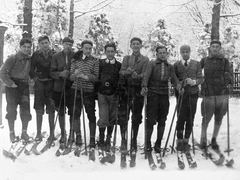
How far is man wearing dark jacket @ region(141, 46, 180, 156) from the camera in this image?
461 cm

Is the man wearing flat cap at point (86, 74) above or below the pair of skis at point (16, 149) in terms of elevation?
above

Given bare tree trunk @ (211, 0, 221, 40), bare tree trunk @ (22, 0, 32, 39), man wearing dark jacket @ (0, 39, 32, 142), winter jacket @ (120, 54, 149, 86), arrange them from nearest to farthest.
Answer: winter jacket @ (120, 54, 149, 86)
man wearing dark jacket @ (0, 39, 32, 142)
bare tree trunk @ (211, 0, 221, 40)
bare tree trunk @ (22, 0, 32, 39)

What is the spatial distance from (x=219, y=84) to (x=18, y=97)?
157 inches

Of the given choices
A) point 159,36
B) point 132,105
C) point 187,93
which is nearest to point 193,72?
point 187,93

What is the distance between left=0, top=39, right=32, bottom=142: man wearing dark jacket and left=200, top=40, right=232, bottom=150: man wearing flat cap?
3.60 m

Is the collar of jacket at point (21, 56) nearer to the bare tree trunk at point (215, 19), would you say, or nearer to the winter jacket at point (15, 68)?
the winter jacket at point (15, 68)

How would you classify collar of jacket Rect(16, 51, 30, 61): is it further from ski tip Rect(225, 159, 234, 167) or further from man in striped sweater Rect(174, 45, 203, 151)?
ski tip Rect(225, 159, 234, 167)

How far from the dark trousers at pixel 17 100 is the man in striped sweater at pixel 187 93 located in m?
3.07

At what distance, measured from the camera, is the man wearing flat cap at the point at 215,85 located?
4.80m

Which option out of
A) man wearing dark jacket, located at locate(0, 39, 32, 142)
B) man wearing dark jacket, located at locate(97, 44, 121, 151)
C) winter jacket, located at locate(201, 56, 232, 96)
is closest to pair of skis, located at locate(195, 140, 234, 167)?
winter jacket, located at locate(201, 56, 232, 96)

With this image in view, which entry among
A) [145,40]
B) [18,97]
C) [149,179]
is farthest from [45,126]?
[145,40]

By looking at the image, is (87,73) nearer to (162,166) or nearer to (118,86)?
(118,86)

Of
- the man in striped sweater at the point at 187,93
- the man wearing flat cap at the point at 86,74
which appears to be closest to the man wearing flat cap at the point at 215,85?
the man in striped sweater at the point at 187,93

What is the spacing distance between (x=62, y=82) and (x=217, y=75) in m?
3.08
